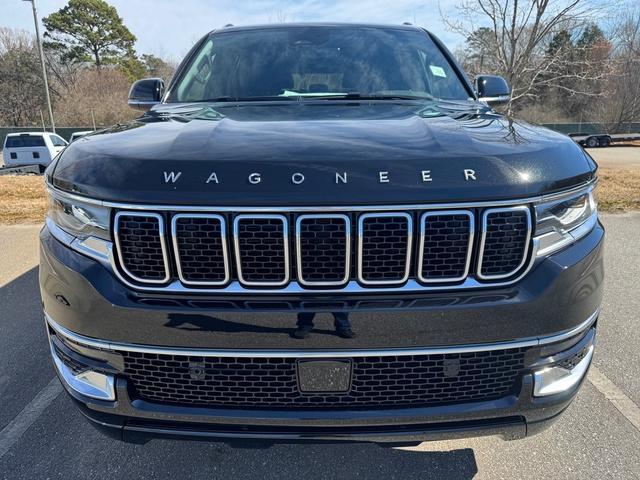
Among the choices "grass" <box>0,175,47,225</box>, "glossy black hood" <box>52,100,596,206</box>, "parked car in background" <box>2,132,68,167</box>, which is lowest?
"parked car in background" <box>2,132,68,167</box>

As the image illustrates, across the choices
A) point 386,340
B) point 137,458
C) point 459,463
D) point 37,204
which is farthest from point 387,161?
point 37,204

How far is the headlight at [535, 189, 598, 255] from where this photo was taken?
1624 millimetres

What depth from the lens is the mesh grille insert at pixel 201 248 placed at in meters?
1.54

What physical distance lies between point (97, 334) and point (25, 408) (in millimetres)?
1368

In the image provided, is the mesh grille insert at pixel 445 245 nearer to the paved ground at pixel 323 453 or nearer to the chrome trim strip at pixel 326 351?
the chrome trim strip at pixel 326 351

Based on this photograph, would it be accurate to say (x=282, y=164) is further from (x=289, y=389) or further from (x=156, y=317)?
(x=289, y=389)

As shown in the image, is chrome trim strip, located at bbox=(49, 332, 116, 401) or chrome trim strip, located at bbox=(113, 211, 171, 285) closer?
chrome trim strip, located at bbox=(113, 211, 171, 285)

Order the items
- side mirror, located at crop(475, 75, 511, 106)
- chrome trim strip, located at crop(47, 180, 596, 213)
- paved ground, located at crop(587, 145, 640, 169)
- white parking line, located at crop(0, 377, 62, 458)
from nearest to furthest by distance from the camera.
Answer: chrome trim strip, located at crop(47, 180, 596, 213)
white parking line, located at crop(0, 377, 62, 458)
side mirror, located at crop(475, 75, 511, 106)
paved ground, located at crop(587, 145, 640, 169)

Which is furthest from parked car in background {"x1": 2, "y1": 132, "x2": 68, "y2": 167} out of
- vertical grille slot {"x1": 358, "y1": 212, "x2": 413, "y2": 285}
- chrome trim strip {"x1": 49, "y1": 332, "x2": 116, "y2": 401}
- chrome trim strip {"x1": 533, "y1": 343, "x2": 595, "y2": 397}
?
chrome trim strip {"x1": 533, "y1": 343, "x2": 595, "y2": 397}

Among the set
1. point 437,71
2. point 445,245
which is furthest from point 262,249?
point 437,71

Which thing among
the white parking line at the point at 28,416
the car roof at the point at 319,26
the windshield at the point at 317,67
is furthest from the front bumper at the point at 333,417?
the car roof at the point at 319,26

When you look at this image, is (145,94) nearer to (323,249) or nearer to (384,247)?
(323,249)

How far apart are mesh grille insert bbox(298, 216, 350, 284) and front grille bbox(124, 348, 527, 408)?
1.00ft

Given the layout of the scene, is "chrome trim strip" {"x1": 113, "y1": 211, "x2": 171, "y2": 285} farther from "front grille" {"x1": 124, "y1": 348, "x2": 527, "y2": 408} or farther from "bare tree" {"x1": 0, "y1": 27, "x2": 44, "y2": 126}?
"bare tree" {"x1": 0, "y1": 27, "x2": 44, "y2": 126}
